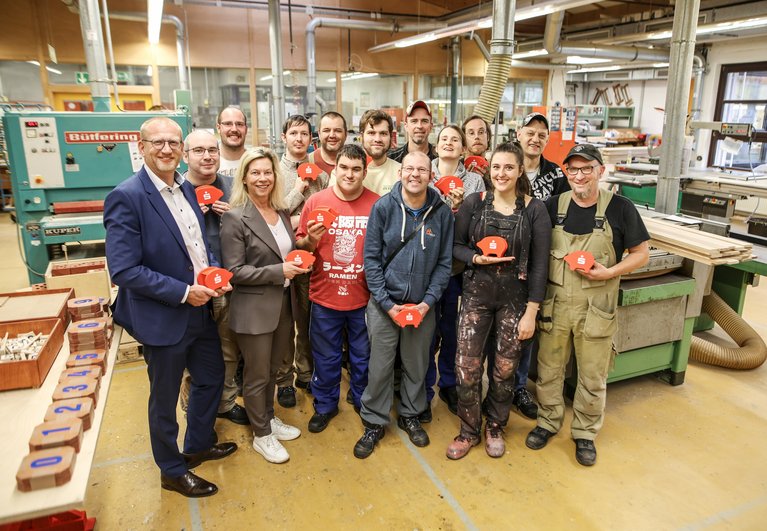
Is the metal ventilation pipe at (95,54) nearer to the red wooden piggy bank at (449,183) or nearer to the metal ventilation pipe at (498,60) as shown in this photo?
the metal ventilation pipe at (498,60)

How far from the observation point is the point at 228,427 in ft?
10.1

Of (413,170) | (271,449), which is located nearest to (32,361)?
(271,449)

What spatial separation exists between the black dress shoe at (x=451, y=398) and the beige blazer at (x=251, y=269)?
50.9 inches

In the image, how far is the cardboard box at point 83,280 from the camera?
151 inches

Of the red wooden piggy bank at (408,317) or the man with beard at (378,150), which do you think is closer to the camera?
the red wooden piggy bank at (408,317)

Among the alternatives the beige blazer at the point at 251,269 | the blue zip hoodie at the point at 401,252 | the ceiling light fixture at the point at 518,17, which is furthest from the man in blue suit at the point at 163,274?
the ceiling light fixture at the point at 518,17

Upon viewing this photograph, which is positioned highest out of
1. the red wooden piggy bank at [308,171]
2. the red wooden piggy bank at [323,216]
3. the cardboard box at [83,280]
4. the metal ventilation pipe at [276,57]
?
the metal ventilation pipe at [276,57]

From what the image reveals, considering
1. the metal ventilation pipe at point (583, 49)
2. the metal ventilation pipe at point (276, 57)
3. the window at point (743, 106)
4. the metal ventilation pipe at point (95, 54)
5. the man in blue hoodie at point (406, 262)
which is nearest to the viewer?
the man in blue hoodie at point (406, 262)

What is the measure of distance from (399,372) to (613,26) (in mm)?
9410

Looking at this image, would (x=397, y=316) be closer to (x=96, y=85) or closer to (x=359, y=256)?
(x=359, y=256)

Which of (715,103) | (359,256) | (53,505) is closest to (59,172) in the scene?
(359,256)

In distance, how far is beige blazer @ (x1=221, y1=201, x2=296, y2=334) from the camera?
8.00ft

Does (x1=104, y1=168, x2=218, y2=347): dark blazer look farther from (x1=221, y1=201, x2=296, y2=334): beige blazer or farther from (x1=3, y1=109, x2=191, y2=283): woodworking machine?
(x1=3, y1=109, x2=191, y2=283): woodworking machine

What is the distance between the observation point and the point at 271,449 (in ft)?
9.05
